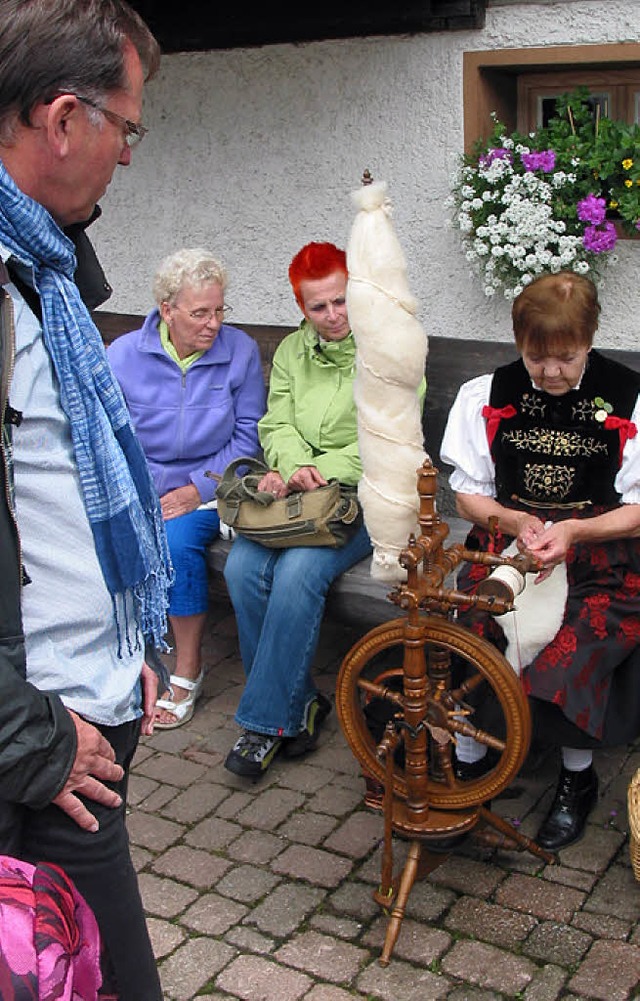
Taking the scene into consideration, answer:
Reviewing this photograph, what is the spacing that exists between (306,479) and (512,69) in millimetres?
1863

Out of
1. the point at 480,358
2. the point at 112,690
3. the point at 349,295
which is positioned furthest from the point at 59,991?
the point at 480,358

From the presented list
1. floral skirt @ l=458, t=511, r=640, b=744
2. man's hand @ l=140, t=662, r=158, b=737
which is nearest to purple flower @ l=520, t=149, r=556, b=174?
floral skirt @ l=458, t=511, r=640, b=744

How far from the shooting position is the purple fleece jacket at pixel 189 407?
4387 mm

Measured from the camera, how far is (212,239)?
214 inches

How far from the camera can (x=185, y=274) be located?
4.36 meters

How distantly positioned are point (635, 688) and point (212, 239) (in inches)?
122

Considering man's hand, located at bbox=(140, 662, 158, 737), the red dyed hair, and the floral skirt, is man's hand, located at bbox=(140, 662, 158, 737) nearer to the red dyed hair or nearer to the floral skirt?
the floral skirt

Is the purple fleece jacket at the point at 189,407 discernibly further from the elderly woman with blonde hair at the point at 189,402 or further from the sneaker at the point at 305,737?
the sneaker at the point at 305,737

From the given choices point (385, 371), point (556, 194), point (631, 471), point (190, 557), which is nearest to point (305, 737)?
point (190, 557)

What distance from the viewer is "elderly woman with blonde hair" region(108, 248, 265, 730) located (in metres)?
4.29

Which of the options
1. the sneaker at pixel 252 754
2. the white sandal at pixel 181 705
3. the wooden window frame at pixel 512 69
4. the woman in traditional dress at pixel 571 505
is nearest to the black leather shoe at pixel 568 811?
the woman in traditional dress at pixel 571 505

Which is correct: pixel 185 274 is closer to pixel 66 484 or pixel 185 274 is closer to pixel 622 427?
pixel 622 427

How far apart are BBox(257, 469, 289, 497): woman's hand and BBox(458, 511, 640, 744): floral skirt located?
2.95ft

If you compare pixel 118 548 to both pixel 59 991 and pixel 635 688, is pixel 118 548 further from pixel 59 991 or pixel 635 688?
pixel 635 688
